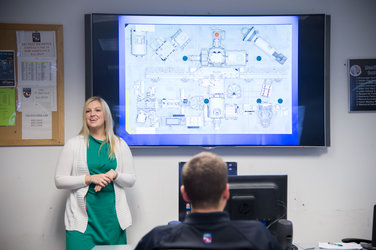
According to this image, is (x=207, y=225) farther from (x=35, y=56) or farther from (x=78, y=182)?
(x=35, y=56)

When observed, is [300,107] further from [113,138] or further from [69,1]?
[69,1]

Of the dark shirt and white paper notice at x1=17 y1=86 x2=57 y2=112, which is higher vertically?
white paper notice at x1=17 y1=86 x2=57 y2=112

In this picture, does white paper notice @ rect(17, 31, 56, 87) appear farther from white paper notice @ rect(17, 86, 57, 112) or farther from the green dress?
the green dress

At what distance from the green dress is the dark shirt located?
1.33 m

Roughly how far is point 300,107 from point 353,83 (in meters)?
0.55

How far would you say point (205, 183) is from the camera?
3.94 ft

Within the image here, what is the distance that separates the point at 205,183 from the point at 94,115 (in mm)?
1539

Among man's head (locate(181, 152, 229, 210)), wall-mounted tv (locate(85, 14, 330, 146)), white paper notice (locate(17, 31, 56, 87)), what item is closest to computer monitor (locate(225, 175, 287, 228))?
man's head (locate(181, 152, 229, 210))

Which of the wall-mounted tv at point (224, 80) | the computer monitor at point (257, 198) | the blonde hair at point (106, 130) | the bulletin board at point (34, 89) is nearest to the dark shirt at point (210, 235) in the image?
the computer monitor at point (257, 198)

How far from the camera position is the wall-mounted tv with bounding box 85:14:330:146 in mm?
2916

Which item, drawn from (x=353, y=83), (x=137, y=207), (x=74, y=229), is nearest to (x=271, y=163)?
(x=353, y=83)

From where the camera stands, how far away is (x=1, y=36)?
9.56 ft

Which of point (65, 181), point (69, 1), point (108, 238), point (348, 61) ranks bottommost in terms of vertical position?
point (108, 238)

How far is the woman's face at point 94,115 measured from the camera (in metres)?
2.51
